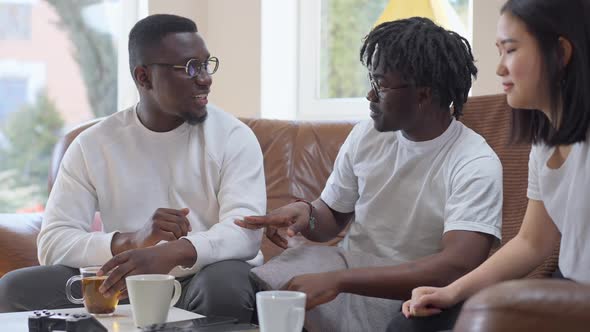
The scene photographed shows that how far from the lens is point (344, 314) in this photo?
1846 mm

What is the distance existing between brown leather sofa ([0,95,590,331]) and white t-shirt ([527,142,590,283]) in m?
0.21

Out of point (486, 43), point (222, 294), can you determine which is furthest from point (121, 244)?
point (486, 43)

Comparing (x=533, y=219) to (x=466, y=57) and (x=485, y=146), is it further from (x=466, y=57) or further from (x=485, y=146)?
(x=466, y=57)

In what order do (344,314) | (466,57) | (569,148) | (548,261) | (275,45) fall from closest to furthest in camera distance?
(569,148) → (344,314) → (548,261) → (466,57) → (275,45)

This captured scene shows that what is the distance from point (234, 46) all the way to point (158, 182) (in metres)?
1.82

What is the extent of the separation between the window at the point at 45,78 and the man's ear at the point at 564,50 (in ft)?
9.76

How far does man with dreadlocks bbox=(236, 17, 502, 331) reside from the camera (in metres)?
1.79

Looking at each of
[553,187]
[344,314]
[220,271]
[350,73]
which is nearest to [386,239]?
[344,314]

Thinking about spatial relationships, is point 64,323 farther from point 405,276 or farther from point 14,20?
point 14,20

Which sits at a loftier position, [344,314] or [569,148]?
[569,148]

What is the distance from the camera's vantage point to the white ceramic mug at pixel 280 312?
1.26 metres

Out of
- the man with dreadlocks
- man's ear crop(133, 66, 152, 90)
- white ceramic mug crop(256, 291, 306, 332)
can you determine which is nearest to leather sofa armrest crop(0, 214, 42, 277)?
man's ear crop(133, 66, 152, 90)

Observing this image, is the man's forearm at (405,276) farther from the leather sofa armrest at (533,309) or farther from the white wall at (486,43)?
the white wall at (486,43)

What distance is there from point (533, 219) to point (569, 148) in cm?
16
